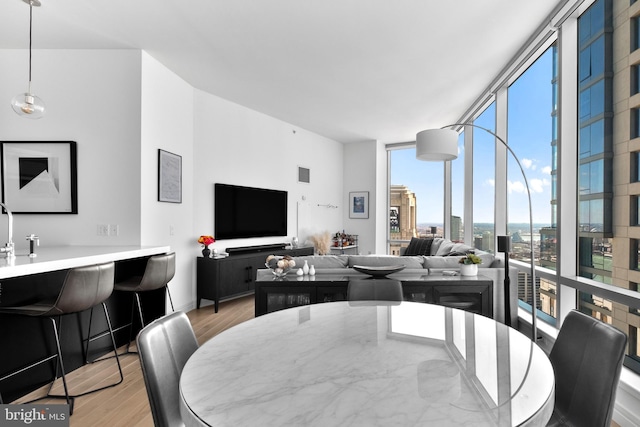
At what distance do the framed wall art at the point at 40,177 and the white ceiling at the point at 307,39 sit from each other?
31.0 inches

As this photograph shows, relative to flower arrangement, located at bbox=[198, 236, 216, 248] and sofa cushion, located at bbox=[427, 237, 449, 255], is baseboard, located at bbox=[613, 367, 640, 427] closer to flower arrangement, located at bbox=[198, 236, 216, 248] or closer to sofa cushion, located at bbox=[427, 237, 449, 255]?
sofa cushion, located at bbox=[427, 237, 449, 255]

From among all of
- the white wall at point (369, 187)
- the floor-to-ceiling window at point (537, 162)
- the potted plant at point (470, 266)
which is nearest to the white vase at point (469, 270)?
the potted plant at point (470, 266)

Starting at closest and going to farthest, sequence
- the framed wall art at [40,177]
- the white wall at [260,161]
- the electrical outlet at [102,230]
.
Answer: the framed wall art at [40,177] < the electrical outlet at [102,230] < the white wall at [260,161]

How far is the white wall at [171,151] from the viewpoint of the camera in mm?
3717

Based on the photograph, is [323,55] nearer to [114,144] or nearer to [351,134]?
[114,144]

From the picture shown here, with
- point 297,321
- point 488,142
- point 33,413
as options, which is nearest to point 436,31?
point 488,142

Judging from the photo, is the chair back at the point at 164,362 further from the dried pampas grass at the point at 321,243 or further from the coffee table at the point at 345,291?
the dried pampas grass at the point at 321,243

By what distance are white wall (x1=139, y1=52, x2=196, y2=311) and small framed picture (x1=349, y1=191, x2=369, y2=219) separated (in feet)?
13.7

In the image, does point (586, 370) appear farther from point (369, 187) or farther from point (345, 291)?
point (369, 187)

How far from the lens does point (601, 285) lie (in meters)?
2.39

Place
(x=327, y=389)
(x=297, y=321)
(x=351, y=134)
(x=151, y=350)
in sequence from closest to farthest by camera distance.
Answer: (x=327, y=389) → (x=151, y=350) → (x=297, y=321) → (x=351, y=134)

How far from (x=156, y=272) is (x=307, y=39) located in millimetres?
2613

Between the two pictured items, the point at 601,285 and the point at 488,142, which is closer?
the point at 601,285

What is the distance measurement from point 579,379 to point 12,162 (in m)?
4.71
